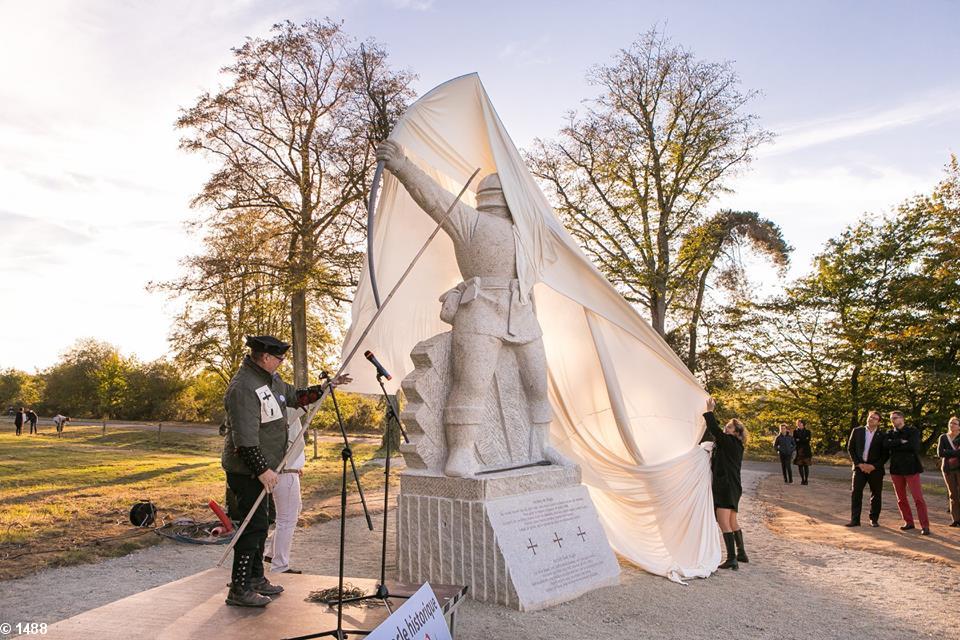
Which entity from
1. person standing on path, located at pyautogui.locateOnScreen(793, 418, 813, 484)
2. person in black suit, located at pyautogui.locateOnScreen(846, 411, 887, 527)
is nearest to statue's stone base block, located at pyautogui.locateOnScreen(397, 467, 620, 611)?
person in black suit, located at pyautogui.locateOnScreen(846, 411, 887, 527)

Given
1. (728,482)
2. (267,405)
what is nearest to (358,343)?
(267,405)

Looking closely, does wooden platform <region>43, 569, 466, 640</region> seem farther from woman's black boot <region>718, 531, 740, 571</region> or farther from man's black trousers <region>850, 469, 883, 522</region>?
man's black trousers <region>850, 469, 883, 522</region>

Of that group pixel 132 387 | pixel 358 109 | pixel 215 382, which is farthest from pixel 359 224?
pixel 132 387

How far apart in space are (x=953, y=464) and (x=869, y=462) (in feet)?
4.18

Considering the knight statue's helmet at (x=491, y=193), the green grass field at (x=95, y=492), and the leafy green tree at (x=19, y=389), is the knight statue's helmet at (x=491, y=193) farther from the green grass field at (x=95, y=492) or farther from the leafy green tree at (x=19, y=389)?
the leafy green tree at (x=19, y=389)

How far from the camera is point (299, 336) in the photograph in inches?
673

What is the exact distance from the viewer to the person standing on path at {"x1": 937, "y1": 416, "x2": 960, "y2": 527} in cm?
960

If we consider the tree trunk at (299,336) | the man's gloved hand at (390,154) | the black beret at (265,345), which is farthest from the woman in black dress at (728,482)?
the tree trunk at (299,336)

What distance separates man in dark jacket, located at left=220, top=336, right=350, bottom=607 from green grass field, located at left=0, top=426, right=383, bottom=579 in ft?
10.7

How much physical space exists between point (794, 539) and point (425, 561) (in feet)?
17.9

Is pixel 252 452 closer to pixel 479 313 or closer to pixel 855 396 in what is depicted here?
pixel 479 313

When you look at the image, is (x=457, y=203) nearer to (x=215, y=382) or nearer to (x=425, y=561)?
(x=425, y=561)

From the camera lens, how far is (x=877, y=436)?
30.7 ft

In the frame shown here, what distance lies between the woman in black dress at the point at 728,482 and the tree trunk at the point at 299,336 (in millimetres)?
11462
